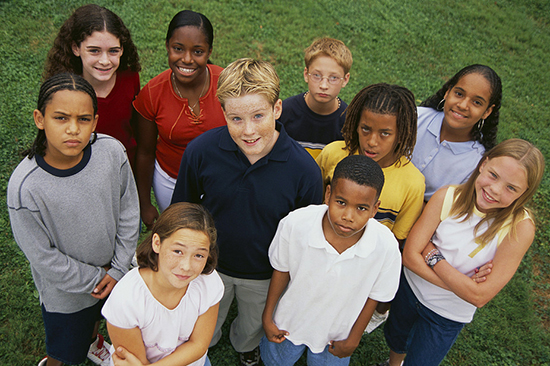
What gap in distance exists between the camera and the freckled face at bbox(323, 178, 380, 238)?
2088 millimetres

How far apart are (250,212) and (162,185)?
1.15 meters

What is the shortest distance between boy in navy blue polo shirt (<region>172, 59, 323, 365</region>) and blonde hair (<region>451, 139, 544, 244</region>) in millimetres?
905

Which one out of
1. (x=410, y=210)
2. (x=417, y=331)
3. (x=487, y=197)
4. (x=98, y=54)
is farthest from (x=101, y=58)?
(x=417, y=331)

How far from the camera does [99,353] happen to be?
3.02 metres

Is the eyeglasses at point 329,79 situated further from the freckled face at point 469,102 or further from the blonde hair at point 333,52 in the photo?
the freckled face at point 469,102

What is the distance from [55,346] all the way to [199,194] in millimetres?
1372

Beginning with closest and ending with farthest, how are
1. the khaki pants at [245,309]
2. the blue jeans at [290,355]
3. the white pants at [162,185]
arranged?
1. the blue jeans at [290,355]
2. the khaki pants at [245,309]
3. the white pants at [162,185]

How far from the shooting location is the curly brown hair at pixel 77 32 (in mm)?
2625

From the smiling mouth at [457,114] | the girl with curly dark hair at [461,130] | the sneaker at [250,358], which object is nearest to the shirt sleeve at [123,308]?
the sneaker at [250,358]

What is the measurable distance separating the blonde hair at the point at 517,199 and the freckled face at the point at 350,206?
0.69m

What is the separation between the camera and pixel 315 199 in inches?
96.4

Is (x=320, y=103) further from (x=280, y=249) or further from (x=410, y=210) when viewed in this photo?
Answer: (x=280, y=249)

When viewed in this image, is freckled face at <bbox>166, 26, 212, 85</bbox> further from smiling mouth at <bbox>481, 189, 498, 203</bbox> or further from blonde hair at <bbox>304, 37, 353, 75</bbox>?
smiling mouth at <bbox>481, 189, 498, 203</bbox>

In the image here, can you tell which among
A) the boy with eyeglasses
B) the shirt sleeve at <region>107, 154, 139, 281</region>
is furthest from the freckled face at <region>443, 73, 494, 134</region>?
the shirt sleeve at <region>107, 154, 139, 281</region>
